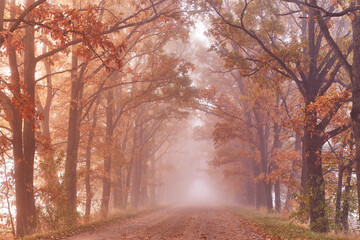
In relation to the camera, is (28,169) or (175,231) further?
(175,231)

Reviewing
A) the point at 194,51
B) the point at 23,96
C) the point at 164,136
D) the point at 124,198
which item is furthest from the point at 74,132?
the point at 164,136

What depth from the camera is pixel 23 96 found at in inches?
283

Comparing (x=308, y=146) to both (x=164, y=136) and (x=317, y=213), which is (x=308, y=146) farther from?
(x=164, y=136)

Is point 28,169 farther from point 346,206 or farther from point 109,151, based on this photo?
point 346,206

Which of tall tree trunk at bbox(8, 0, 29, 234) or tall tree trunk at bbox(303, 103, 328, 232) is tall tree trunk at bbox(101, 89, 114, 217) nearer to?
tall tree trunk at bbox(8, 0, 29, 234)

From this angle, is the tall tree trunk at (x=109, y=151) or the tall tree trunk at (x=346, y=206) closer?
the tall tree trunk at (x=346, y=206)

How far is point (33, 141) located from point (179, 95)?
9591 mm

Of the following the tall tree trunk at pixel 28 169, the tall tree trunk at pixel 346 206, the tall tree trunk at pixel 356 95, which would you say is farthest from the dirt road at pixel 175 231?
the tall tree trunk at pixel 356 95

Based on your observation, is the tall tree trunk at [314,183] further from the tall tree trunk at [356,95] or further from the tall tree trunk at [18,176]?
the tall tree trunk at [18,176]

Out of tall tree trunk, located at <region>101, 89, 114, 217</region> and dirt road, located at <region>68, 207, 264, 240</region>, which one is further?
tall tree trunk, located at <region>101, 89, 114, 217</region>

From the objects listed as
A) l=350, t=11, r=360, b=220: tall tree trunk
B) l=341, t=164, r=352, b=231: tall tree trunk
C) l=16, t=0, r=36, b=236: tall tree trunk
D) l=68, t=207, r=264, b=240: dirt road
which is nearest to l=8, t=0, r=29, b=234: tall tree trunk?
l=16, t=0, r=36, b=236: tall tree trunk

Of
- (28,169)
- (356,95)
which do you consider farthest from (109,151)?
(356,95)

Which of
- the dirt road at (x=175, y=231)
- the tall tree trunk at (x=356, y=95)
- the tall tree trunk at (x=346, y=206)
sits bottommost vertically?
the dirt road at (x=175, y=231)

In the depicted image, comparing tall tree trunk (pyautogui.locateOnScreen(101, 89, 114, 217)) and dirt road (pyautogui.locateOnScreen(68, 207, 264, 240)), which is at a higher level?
tall tree trunk (pyautogui.locateOnScreen(101, 89, 114, 217))
